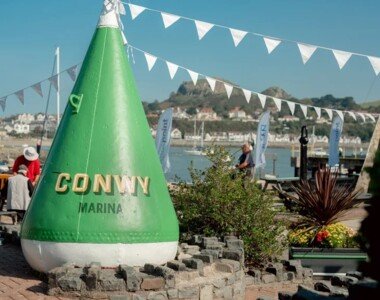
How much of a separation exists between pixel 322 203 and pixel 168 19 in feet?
13.3

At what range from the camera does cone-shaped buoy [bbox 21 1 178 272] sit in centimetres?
688

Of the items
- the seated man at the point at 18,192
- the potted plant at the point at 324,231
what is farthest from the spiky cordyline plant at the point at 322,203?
the seated man at the point at 18,192

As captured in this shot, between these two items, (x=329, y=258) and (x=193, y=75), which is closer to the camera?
(x=329, y=258)

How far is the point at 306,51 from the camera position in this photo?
12.3m

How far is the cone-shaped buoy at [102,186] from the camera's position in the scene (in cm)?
688

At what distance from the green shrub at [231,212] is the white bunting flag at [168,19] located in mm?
3103

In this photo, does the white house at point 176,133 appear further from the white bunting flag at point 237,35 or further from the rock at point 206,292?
the rock at point 206,292

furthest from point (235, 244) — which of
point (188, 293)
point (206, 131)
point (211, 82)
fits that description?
point (206, 131)

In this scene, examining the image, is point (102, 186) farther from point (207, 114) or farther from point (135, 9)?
point (207, 114)

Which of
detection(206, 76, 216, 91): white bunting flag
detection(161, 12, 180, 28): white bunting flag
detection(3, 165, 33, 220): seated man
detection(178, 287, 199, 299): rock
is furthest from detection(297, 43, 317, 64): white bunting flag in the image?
detection(178, 287, 199, 299): rock

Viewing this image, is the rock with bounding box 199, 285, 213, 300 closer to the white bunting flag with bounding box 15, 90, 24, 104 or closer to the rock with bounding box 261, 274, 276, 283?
the rock with bounding box 261, 274, 276, 283

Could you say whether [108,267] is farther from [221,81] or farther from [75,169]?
[221,81]

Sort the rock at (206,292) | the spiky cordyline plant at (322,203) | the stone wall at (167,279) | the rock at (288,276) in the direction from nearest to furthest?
the stone wall at (167,279) → the rock at (206,292) → the rock at (288,276) → the spiky cordyline plant at (322,203)

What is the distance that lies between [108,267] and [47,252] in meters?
0.65
